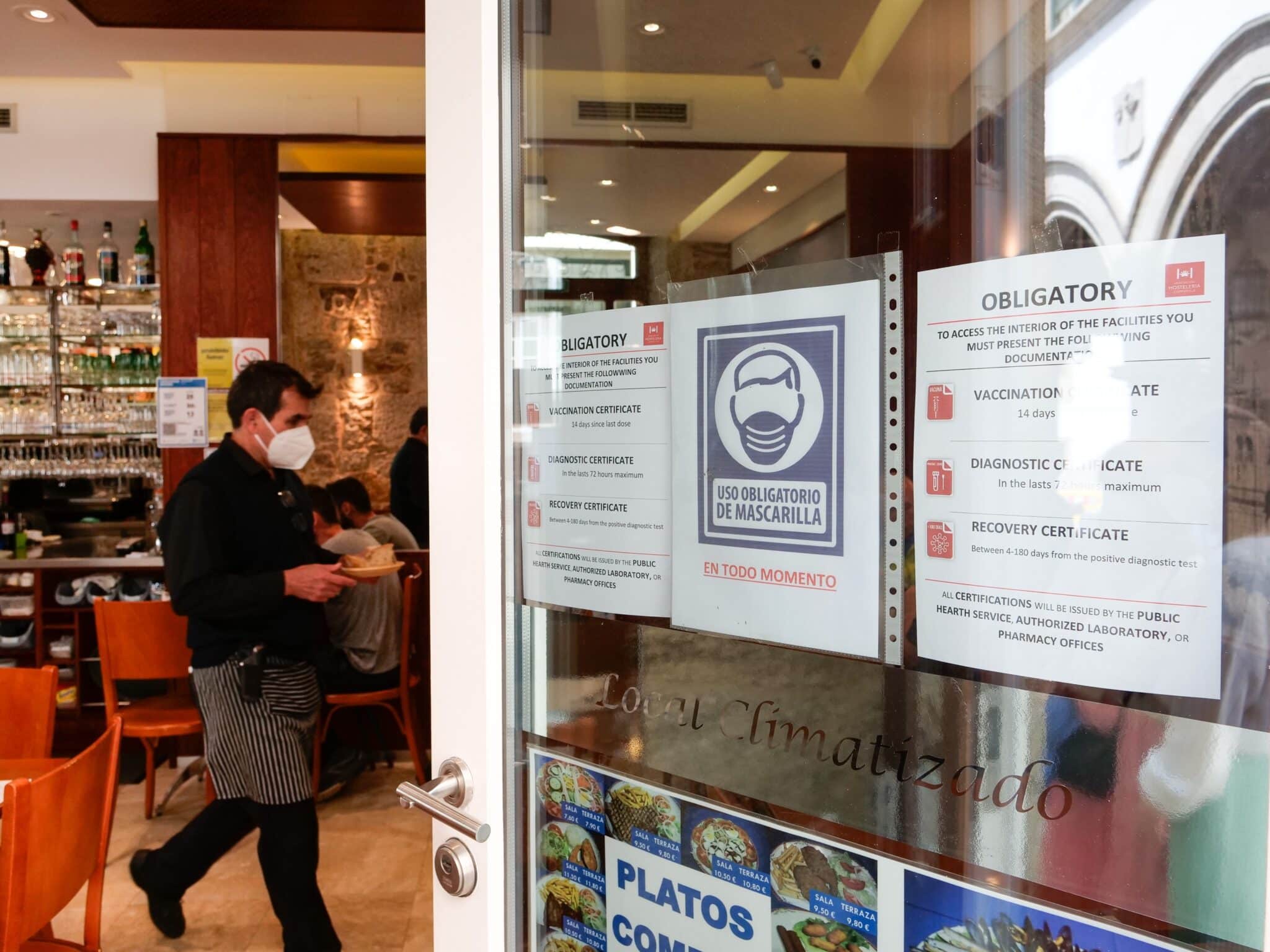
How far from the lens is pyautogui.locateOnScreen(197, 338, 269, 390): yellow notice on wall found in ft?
15.1

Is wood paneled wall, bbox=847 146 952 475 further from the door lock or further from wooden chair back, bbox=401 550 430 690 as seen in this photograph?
wooden chair back, bbox=401 550 430 690

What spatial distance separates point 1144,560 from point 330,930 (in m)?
2.66

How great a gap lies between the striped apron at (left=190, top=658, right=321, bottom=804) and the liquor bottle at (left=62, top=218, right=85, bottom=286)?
3.39 meters

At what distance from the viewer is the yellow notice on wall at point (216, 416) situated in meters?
4.61

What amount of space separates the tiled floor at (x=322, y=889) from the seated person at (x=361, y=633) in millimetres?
546

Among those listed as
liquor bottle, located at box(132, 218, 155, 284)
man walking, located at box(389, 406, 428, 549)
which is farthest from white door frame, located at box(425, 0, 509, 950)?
liquor bottle, located at box(132, 218, 155, 284)

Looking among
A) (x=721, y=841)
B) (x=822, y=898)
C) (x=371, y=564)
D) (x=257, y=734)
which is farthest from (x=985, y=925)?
(x=371, y=564)

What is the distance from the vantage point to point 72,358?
5277 mm

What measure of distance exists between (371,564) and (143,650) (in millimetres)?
Answer: 1051

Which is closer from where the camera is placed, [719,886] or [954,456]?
[954,456]

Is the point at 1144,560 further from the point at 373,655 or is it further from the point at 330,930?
the point at 373,655

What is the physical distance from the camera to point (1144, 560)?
81 centimetres

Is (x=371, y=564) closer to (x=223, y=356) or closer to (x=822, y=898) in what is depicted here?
(x=223, y=356)

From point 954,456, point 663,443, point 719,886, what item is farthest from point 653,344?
point 719,886
